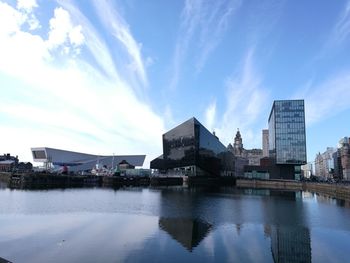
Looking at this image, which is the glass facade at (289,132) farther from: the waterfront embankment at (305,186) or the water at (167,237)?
the water at (167,237)

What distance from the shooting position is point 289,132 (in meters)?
166

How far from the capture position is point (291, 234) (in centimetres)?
3431

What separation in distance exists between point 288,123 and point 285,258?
484 ft

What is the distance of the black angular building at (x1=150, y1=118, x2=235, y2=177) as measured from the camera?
147125 millimetres

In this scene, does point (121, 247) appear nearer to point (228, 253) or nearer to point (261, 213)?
point (228, 253)

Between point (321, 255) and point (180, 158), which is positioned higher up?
point (180, 158)

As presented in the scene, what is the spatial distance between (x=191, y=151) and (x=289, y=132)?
49.8m

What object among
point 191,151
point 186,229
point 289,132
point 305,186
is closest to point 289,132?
point 289,132

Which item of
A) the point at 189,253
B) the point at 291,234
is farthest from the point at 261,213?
the point at 189,253

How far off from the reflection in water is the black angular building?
105535 mm

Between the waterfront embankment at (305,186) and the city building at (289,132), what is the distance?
2497cm

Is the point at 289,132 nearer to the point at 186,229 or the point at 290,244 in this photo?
the point at 186,229

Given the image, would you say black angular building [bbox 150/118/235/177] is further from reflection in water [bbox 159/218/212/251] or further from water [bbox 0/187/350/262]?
reflection in water [bbox 159/218/212/251]

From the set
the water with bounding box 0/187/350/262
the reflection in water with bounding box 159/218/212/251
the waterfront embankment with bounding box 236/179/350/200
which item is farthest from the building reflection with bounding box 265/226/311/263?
the waterfront embankment with bounding box 236/179/350/200
